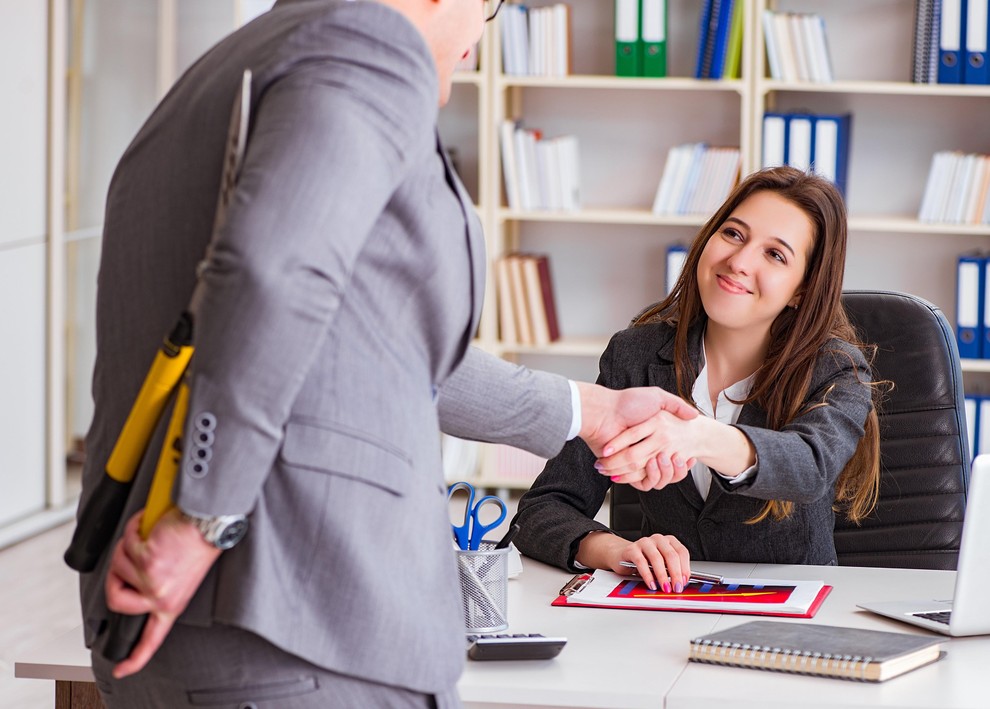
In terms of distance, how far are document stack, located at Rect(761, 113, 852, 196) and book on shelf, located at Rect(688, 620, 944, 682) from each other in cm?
311

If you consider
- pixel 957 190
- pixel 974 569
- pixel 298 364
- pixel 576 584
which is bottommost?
pixel 576 584

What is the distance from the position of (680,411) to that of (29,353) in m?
3.16

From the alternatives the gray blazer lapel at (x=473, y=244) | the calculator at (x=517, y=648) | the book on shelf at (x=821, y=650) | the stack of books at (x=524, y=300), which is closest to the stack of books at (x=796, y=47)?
the stack of books at (x=524, y=300)

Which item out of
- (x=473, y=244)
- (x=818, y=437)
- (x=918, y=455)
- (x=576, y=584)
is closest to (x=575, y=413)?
(x=473, y=244)

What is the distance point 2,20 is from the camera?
4.00 metres

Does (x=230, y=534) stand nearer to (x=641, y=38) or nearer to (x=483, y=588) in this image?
(x=483, y=588)

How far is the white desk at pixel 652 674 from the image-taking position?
1306 millimetres

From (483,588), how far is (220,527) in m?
0.57

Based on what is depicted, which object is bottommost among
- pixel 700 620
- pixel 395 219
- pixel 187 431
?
pixel 700 620

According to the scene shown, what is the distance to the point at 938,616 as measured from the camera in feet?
5.08

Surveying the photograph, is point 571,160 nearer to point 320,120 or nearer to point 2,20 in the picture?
point 2,20

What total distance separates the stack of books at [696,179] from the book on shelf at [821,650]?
10.4 feet

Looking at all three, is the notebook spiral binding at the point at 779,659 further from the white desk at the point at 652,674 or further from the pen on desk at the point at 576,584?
the pen on desk at the point at 576,584

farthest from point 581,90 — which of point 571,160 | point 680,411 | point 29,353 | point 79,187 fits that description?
point 680,411
